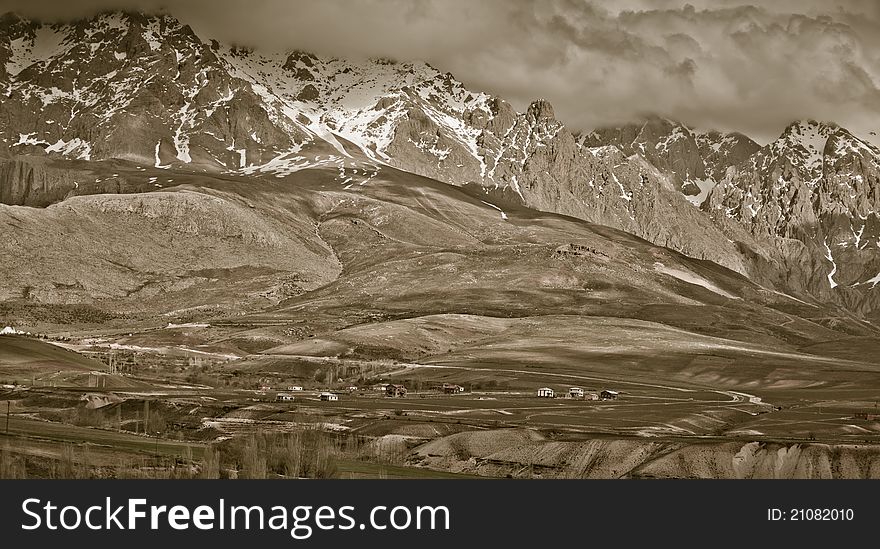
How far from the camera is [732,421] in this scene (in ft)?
584

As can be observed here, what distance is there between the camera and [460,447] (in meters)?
141
